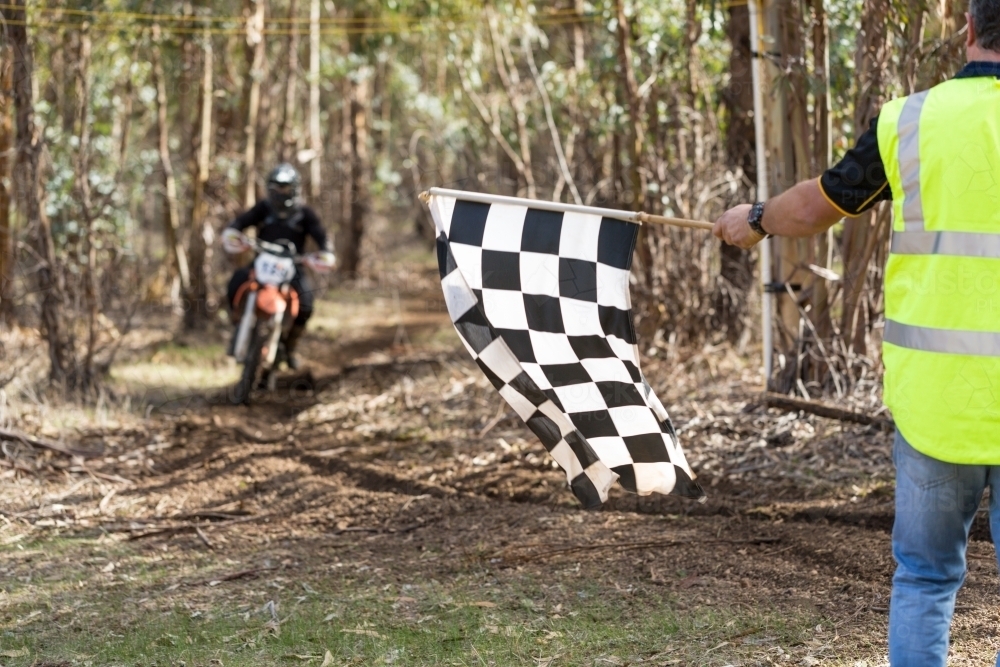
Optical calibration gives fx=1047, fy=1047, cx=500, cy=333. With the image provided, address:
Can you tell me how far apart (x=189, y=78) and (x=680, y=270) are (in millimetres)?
8748

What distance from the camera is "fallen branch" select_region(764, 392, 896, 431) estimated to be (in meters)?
5.61

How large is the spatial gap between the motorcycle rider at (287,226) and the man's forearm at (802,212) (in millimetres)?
6190

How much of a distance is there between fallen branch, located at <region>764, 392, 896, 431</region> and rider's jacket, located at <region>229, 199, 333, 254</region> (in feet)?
14.9

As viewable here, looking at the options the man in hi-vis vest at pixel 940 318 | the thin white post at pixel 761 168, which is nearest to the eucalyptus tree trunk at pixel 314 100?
the thin white post at pixel 761 168

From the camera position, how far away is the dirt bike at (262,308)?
8312mm

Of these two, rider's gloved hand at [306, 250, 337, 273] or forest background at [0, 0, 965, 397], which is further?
rider's gloved hand at [306, 250, 337, 273]

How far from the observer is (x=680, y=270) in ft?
27.1

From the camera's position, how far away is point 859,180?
8.76 ft

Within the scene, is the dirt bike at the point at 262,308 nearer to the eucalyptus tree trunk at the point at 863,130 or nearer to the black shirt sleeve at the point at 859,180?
the eucalyptus tree trunk at the point at 863,130

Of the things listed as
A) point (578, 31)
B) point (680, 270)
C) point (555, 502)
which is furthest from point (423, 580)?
point (578, 31)

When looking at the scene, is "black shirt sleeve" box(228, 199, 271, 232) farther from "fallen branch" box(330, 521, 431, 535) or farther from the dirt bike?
"fallen branch" box(330, 521, 431, 535)

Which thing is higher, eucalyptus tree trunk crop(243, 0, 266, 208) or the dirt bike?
eucalyptus tree trunk crop(243, 0, 266, 208)

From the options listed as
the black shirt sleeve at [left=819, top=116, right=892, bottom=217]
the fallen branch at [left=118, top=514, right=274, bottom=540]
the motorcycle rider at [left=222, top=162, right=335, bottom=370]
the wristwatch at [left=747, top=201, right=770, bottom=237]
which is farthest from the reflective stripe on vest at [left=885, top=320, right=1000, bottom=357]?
the motorcycle rider at [left=222, top=162, right=335, bottom=370]

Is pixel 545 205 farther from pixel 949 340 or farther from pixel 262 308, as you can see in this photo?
pixel 262 308
